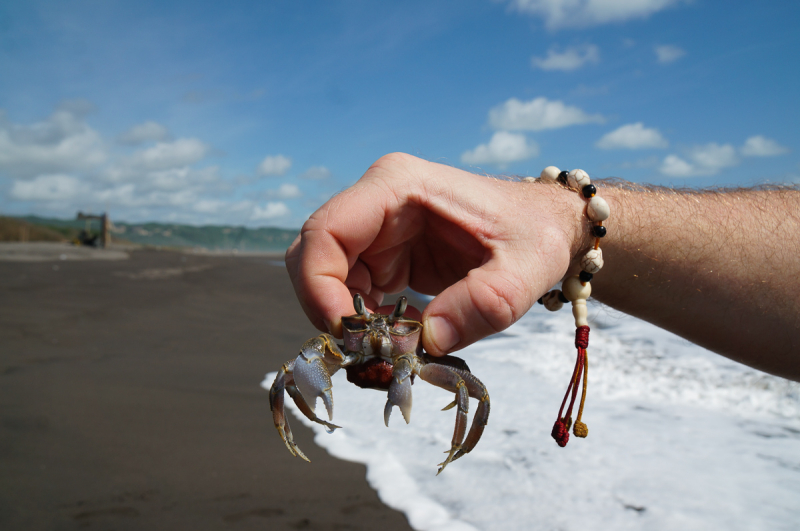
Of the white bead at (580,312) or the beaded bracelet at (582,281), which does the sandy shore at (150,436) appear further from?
the white bead at (580,312)

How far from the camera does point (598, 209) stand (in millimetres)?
2180

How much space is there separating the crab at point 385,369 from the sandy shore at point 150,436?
2083mm

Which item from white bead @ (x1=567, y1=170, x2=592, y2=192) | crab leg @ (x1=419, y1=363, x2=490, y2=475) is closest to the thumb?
crab leg @ (x1=419, y1=363, x2=490, y2=475)

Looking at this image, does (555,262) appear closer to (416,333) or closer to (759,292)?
(416,333)

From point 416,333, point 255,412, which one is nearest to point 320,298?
point 416,333

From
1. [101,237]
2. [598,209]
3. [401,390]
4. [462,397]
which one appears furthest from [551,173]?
[101,237]

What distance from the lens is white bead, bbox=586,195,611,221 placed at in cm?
218

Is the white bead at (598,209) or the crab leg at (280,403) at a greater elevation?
the white bead at (598,209)

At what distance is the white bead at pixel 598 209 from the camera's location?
2178 millimetres

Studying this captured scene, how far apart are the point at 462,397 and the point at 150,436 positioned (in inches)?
161

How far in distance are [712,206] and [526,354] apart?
671 centimetres

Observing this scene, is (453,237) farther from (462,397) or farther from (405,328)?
(462,397)

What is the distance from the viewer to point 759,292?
2.45m

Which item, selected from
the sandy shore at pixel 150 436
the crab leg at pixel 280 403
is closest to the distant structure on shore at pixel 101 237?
the sandy shore at pixel 150 436
